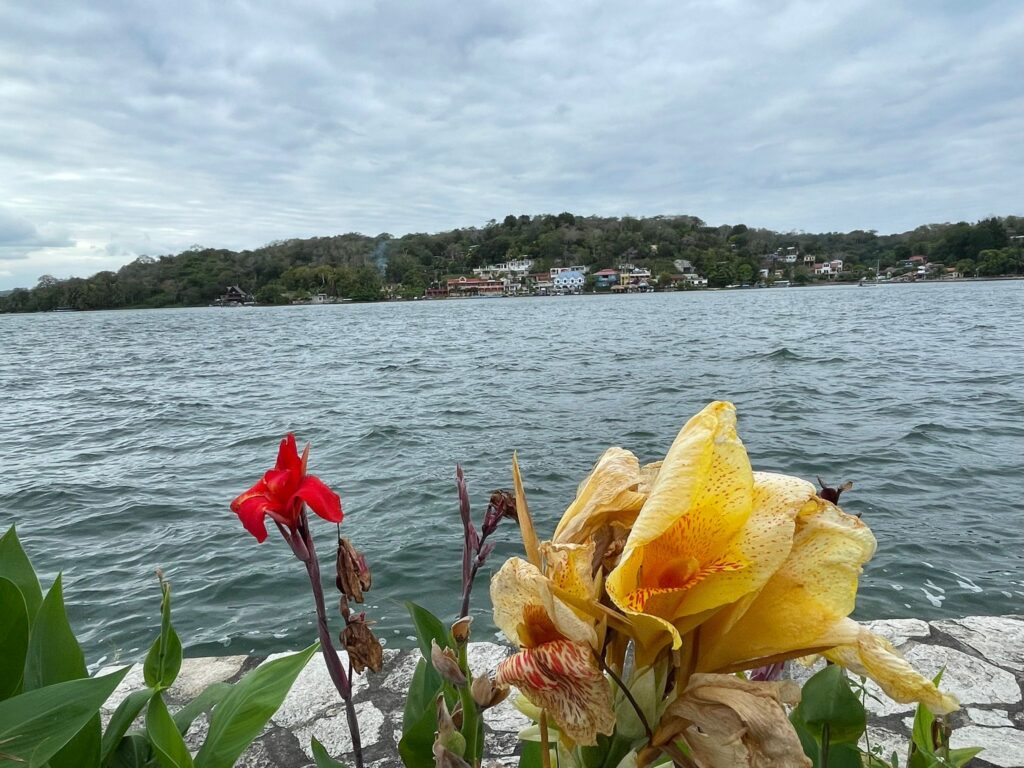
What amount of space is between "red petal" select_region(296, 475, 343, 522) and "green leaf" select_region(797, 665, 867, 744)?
24.5 inches

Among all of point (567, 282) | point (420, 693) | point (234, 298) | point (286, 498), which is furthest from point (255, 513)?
point (567, 282)

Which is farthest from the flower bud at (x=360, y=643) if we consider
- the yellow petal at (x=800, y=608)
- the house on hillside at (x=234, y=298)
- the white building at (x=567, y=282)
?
the white building at (x=567, y=282)

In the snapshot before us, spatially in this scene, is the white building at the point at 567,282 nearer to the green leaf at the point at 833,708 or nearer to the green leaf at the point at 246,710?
the green leaf at the point at 246,710

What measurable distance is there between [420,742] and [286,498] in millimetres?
336

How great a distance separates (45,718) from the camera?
0.87 m

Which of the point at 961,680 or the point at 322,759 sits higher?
the point at 322,759

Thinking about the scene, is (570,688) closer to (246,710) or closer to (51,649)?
(246,710)

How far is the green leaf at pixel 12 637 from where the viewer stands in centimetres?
98

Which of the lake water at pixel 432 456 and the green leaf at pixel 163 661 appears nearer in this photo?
the green leaf at pixel 163 661

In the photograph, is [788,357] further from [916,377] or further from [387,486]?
[387,486]

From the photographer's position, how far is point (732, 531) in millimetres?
526

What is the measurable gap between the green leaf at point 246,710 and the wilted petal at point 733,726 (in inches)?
29.8

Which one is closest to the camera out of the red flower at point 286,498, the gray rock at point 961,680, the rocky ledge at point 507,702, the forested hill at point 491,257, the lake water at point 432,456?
the red flower at point 286,498

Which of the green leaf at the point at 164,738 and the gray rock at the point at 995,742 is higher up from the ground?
the green leaf at the point at 164,738
